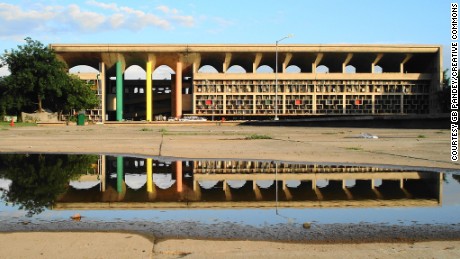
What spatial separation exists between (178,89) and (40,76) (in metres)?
23.2

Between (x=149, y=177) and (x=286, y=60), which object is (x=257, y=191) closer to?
(x=149, y=177)

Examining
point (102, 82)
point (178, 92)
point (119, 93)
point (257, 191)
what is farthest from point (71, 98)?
point (257, 191)

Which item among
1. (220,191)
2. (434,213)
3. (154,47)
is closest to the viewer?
(434,213)

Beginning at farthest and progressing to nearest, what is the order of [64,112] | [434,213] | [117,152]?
[64,112] < [117,152] < [434,213]

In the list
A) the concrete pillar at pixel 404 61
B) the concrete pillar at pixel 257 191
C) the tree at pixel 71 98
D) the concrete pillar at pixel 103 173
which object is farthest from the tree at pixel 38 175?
the concrete pillar at pixel 404 61

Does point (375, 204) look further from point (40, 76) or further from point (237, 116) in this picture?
point (237, 116)

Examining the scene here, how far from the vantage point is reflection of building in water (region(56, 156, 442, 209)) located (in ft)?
24.1

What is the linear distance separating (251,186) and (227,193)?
913 millimetres

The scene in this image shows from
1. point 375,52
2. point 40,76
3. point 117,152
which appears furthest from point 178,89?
point 117,152

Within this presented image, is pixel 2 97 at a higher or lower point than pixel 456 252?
higher

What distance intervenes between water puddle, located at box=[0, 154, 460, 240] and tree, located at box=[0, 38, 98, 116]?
176ft

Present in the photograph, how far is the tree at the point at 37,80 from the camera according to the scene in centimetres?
6272

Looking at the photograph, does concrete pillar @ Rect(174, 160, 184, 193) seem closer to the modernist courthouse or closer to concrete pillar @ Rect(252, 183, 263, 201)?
concrete pillar @ Rect(252, 183, 263, 201)

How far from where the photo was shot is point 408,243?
4988mm
